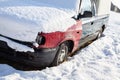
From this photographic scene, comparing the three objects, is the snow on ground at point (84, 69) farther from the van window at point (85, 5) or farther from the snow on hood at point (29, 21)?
the van window at point (85, 5)

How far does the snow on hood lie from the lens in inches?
235

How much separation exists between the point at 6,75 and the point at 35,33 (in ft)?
3.30

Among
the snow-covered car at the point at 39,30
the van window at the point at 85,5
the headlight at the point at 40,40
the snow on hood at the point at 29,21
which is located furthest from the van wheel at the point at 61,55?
the van window at the point at 85,5

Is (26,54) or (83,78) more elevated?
(26,54)

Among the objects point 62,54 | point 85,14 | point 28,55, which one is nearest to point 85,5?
point 85,14

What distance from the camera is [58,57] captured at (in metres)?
6.77

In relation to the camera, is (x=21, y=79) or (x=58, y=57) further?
(x=58, y=57)

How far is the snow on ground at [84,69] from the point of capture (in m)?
6.11

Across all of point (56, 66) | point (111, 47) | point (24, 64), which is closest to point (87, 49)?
point (111, 47)

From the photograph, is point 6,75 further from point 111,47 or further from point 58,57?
point 111,47

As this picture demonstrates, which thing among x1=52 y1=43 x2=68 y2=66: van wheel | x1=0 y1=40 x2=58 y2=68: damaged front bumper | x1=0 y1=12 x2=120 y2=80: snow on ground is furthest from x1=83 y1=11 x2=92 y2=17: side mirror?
x1=0 y1=40 x2=58 y2=68: damaged front bumper

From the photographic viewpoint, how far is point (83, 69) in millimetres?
7074

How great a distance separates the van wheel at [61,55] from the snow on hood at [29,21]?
476 mm

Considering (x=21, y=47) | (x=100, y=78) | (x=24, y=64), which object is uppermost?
(x=21, y=47)
